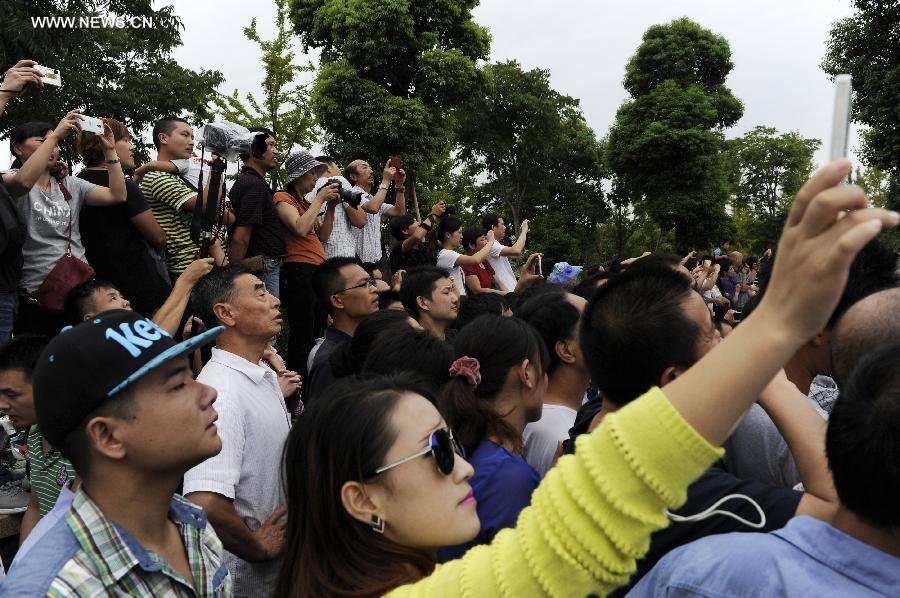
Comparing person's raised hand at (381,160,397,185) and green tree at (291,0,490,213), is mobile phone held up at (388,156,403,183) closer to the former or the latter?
person's raised hand at (381,160,397,185)

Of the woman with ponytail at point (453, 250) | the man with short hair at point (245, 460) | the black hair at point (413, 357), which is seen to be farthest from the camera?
the woman with ponytail at point (453, 250)

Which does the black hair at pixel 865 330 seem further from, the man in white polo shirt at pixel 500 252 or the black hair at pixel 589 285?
the man in white polo shirt at pixel 500 252

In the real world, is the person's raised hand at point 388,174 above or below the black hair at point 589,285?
above

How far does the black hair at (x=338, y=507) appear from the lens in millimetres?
1884

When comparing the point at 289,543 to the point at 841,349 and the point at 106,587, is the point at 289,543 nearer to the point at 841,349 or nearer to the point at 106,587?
the point at 106,587

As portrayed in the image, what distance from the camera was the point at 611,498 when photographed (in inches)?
40.0

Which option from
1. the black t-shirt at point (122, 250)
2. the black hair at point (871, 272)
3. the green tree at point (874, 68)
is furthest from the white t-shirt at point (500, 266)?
the green tree at point (874, 68)

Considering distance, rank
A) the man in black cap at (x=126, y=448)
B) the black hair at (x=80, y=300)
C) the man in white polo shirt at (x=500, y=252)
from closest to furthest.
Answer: the man in black cap at (x=126, y=448)
the black hair at (x=80, y=300)
the man in white polo shirt at (x=500, y=252)

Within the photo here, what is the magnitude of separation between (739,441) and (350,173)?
6.66 m

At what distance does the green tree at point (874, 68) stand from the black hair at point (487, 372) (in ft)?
67.0

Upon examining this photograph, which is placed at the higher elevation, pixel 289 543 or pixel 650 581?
pixel 650 581

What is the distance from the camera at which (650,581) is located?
160 cm

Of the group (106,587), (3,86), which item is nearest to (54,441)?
(106,587)

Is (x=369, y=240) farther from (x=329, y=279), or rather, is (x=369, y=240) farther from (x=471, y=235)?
(x=329, y=279)
